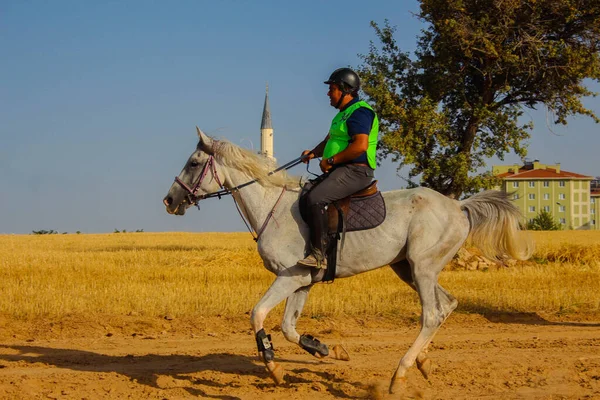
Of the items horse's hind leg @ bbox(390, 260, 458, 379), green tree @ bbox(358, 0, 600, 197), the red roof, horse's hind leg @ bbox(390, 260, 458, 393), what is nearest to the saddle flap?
horse's hind leg @ bbox(390, 260, 458, 393)

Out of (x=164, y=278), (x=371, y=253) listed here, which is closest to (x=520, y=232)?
(x=371, y=253)

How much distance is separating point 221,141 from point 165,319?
5145 mm

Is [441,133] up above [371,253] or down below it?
above

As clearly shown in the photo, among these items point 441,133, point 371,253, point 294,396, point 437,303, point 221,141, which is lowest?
point 294,396

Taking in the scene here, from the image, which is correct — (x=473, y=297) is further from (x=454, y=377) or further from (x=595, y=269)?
(x=595, y=269)

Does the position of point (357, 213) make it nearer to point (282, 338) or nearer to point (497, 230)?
point (497, 230)

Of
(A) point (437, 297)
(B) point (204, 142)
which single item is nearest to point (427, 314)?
(A) point (437, 297)

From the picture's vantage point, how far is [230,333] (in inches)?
473

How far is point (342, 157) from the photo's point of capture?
8227 millimetres

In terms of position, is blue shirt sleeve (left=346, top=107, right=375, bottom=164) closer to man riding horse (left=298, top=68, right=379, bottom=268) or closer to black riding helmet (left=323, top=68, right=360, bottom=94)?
man riding horse (left=298, top=68, right=379, bottom=268)

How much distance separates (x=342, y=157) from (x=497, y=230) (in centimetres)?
227

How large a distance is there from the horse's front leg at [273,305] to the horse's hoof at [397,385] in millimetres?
1171

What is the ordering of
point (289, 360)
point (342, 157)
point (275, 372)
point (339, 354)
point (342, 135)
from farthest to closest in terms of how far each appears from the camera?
point (289, 360) → point (339, 354) → point (342, 135) → point (342, 157) → point (275, 372)

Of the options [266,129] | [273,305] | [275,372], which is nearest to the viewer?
[275,372]
